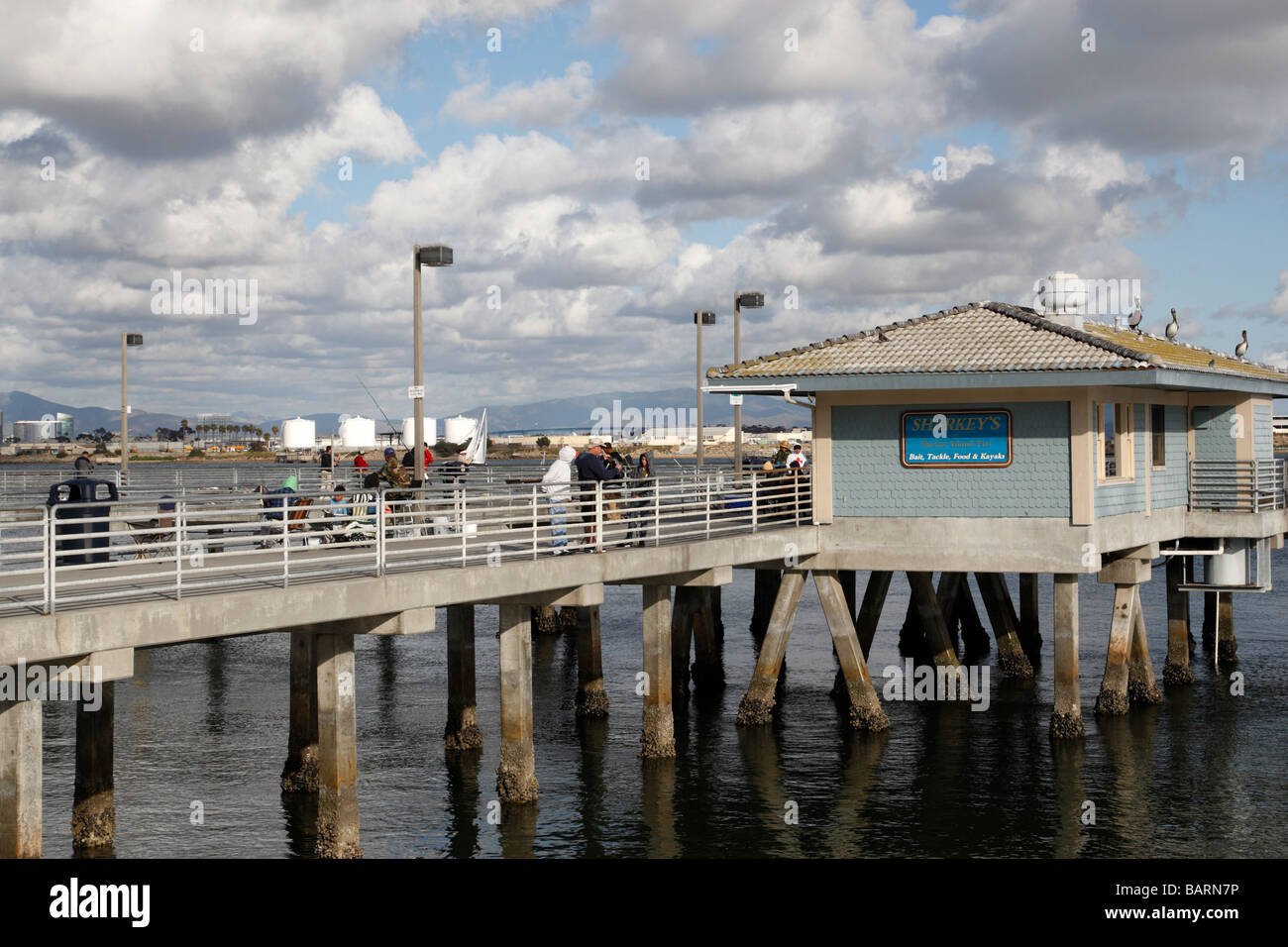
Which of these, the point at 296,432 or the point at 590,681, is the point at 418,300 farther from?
the point at 296,432

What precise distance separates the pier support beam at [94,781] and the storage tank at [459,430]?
87523mm

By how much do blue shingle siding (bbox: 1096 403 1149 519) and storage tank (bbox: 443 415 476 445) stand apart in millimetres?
80896

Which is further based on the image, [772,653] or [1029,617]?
[1029,617]

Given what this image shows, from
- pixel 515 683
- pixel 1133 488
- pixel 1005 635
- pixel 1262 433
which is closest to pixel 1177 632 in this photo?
pixel 1005 635

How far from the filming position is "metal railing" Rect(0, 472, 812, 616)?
576 inches

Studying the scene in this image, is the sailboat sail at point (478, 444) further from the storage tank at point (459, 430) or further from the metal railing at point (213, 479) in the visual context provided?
the metal railing at point (213, 479)

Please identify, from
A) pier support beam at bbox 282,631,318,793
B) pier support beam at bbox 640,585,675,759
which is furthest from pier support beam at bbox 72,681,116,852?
pier support beam at bbox 640,585,675,759

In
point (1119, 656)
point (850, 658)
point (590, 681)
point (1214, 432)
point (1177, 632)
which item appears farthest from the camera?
point (1177, 632)

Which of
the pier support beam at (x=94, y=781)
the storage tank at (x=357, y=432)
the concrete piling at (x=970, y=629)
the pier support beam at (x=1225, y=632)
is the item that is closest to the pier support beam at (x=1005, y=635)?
the concrete piling at (x=970, y=629)

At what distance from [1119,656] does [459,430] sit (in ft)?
274

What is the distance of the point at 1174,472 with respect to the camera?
2991 cm

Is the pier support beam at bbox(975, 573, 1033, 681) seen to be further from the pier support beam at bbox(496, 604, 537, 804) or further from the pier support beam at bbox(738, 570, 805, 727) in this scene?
the pier support beam at bbox(496, 604, 537, 804)

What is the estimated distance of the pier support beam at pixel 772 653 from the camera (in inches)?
1037
